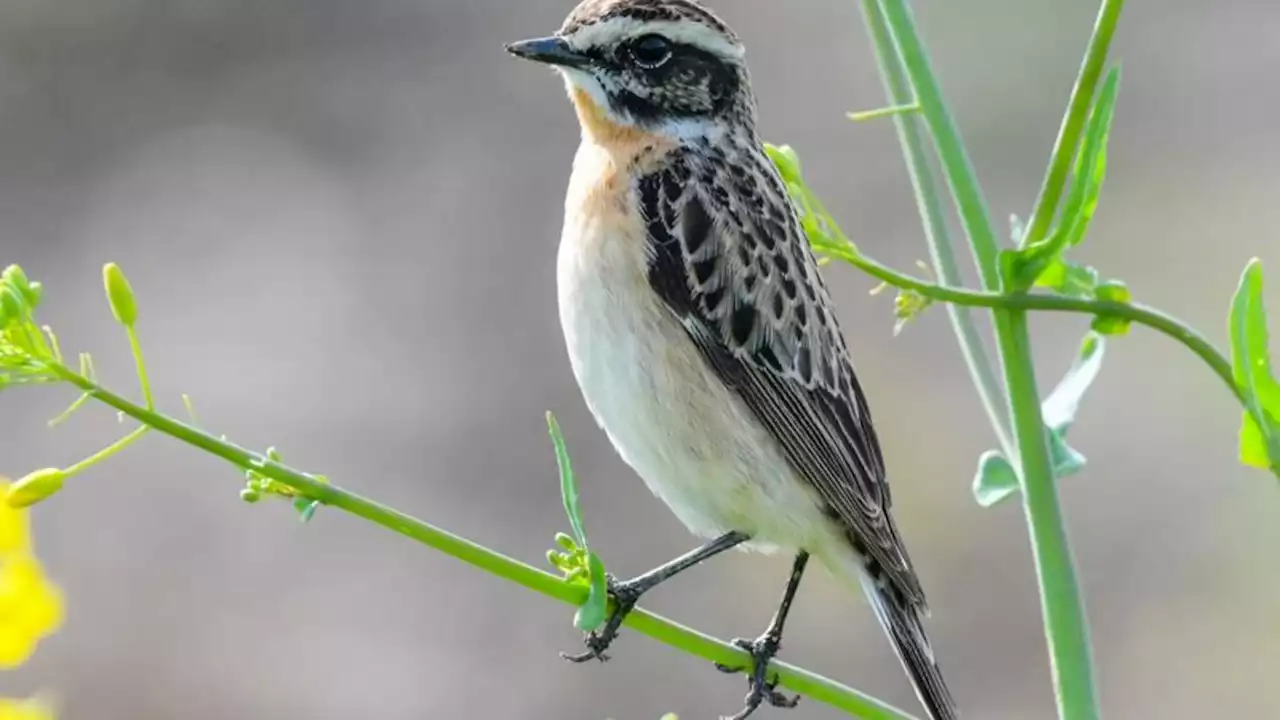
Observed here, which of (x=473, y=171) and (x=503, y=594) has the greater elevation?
(x=473, y=171)

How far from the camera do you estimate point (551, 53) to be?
4.38m

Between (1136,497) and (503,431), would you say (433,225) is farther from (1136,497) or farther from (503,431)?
(1136,497)

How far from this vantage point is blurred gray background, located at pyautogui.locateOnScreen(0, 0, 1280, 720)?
989cm

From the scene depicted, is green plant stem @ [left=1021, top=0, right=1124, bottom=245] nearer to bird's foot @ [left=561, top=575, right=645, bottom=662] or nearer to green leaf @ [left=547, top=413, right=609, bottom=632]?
green leaf @ [left=547, top=413, right=609, bottom=632]

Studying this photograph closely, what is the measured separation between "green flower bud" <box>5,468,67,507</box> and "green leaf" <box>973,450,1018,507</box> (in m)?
1.56

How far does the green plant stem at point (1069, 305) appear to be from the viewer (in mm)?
2707

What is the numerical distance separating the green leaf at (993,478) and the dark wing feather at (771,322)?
3.60ft

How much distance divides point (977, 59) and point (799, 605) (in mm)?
5614

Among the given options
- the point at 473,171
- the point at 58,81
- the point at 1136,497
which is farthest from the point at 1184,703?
the point at 58,81

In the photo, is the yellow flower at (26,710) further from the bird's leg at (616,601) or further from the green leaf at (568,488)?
the bird's leg at (616,601)

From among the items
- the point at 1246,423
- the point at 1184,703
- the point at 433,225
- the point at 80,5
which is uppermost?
the point at 1246,423

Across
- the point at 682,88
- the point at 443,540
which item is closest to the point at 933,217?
the point at 443,540

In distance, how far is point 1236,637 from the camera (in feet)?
32.5

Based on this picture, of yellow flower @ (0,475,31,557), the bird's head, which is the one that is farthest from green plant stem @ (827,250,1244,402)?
the bird's head
